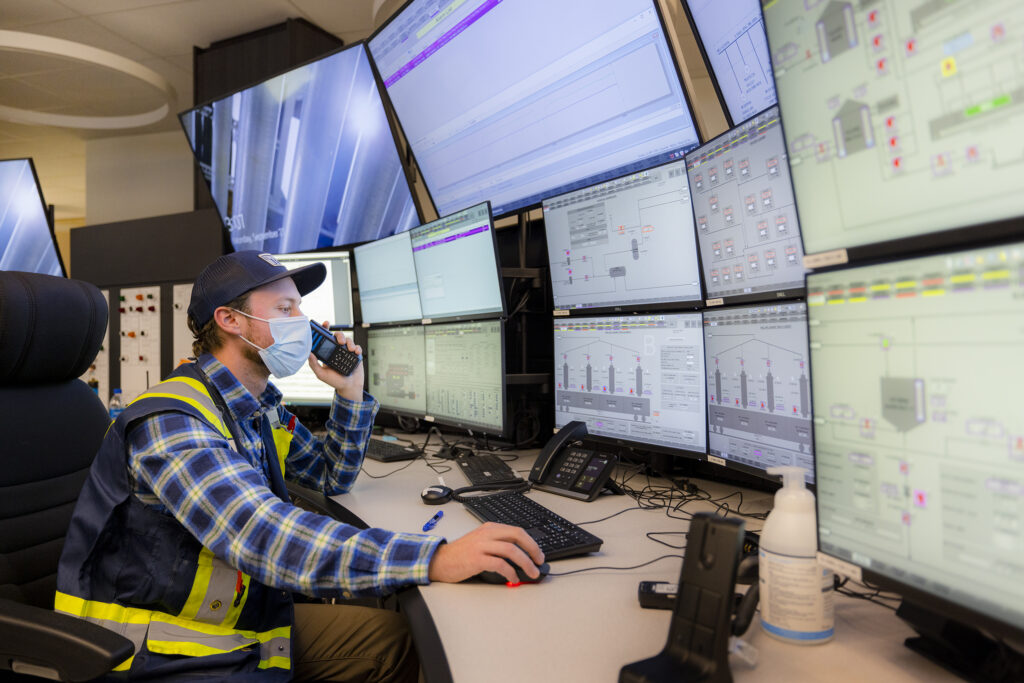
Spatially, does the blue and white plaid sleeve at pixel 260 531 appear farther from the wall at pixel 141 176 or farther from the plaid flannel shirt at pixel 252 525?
the wall at pixel 141 176

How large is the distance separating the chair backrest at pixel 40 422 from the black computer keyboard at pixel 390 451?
81 centimetres

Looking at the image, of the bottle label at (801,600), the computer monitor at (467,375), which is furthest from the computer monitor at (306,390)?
the bottle label at (801,600)

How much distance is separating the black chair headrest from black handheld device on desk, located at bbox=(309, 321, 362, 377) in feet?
1.57

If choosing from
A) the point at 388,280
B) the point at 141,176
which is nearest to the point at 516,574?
the point at 388,280

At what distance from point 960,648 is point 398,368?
2.03 m

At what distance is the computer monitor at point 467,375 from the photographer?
6.16 ft

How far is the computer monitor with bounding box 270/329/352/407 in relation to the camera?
2535 millimetres

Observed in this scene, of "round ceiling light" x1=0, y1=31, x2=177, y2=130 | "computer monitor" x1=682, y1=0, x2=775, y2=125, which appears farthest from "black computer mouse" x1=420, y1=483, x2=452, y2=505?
"round ceiling light" x1=0, y1=31, x2=177, y2=130

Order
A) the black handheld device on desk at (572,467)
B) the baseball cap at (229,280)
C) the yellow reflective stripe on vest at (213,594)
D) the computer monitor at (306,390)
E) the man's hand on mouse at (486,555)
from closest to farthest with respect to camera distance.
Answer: the man's hand on mouse at (486,555), the yellow reflective stripe on vest at (213,594), the baseball cap at (229,280), the black handheld device on desk at (572,467), the computer monitor at (306,390)

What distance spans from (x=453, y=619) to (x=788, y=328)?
0.78m

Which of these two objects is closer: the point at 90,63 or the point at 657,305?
the point at 657,305

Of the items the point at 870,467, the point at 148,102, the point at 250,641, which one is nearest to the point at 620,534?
the point at 870,467

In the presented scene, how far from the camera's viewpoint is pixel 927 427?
2.03 feet

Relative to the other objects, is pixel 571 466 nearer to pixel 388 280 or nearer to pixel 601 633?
pixel 601 633
